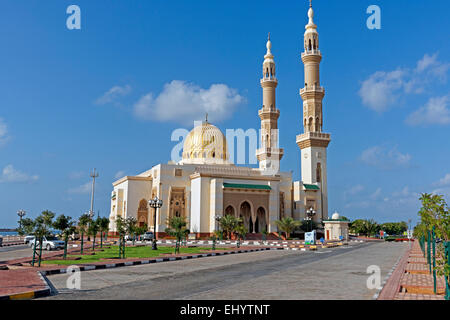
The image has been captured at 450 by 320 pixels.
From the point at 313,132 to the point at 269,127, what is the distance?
646cm

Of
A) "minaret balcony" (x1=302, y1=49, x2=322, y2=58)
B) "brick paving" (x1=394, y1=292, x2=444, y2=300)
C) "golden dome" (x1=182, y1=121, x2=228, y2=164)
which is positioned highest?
"minaret balcony" (x1=302, y1=49, x2=322, y2=58)

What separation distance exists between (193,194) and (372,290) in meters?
38.4

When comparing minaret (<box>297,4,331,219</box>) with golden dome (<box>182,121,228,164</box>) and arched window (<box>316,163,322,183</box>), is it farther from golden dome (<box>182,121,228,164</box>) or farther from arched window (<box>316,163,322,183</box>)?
golden dome (<box>182,121,228,164</box>)

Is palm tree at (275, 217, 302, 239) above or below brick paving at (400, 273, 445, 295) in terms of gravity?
above

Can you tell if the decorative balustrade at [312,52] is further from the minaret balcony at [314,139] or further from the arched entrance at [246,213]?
the arched entrance at [246,213]

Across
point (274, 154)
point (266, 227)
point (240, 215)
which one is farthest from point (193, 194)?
point (274, 154)

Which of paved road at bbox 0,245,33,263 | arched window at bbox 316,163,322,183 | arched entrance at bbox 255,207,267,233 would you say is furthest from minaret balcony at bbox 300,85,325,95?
paved road at bbox 0,245,33,263

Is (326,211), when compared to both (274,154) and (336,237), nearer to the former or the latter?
(336,237)

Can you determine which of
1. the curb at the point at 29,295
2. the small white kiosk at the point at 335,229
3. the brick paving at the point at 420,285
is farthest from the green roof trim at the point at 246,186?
the curb at the point at 29,295

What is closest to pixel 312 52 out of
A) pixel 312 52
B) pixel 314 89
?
pixel 312 52

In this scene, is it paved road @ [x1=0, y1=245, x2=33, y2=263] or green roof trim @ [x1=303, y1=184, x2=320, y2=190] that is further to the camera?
green roof trim @ [x1=303, y1=184, x2=320, y2=190]

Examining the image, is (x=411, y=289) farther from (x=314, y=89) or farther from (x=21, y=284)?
(x=314, y=89)

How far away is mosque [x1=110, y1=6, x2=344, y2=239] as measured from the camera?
45.2m
